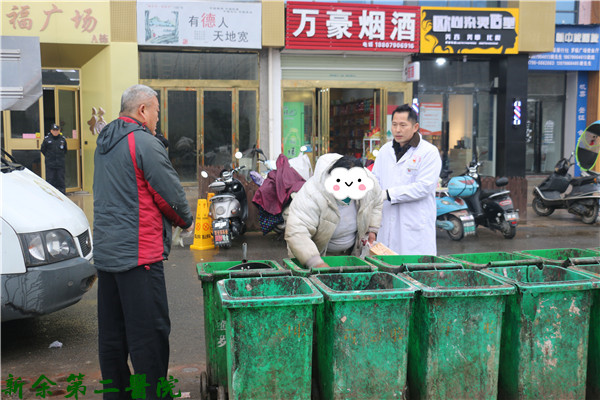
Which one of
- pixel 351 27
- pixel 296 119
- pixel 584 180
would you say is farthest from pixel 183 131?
pixel 584 180

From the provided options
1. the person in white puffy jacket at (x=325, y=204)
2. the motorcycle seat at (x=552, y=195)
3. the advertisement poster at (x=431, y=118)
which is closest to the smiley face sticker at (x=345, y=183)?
the person in white puffy jacket at (x=325, y=204)

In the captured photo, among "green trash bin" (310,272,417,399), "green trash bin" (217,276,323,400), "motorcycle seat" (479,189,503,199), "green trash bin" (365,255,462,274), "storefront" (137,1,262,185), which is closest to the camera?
"green trash bin" (217,276,323,400)

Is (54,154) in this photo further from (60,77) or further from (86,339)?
(86,339)

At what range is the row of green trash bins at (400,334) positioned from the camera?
3402mm

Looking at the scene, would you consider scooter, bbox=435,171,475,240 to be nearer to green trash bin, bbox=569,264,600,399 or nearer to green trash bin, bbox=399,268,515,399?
green trash bin, bbox=569,264,600,399

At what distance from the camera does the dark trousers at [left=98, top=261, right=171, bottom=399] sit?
11.9 feet

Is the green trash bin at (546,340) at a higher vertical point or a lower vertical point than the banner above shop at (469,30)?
lower

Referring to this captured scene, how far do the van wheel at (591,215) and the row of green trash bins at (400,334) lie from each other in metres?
8.76

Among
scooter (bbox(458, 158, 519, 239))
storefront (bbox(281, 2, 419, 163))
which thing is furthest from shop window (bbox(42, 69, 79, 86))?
scooter (bbox(458, 158, 519, 239))

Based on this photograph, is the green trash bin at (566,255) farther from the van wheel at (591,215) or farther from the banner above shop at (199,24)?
the banner above shop at (199,24)

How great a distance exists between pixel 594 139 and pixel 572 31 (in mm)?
8124

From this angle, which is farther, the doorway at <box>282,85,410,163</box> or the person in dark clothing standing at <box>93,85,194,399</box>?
the doorway at <box>282,85,410,163</box>

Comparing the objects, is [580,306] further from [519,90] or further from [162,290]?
[519,90]

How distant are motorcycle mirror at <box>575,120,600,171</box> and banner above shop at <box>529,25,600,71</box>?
734 cm
